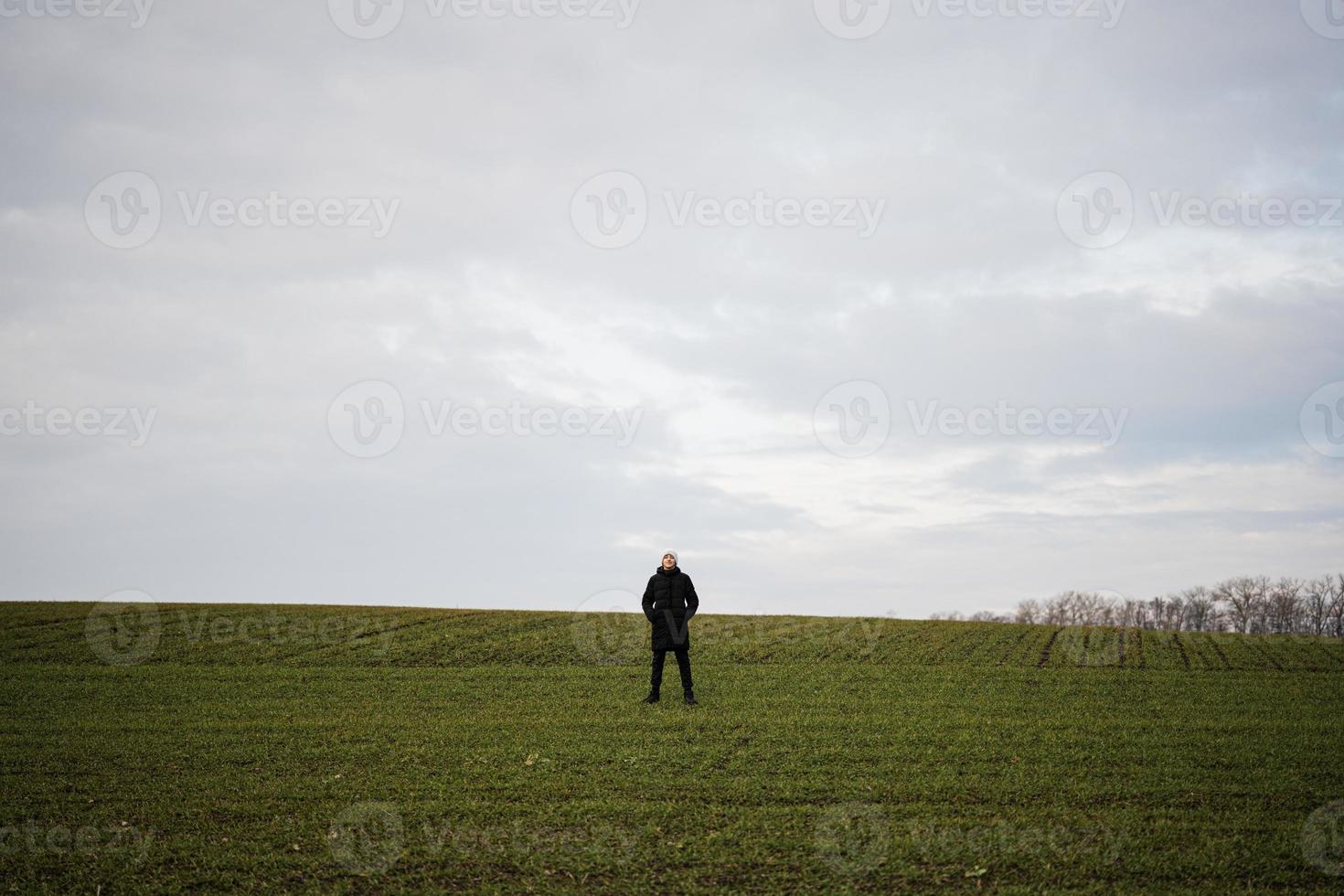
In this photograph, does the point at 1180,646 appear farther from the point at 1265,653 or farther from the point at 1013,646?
the point at 1013,646

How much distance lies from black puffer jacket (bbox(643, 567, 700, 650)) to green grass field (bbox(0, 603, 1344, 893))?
1.49m

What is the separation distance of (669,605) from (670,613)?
17 centimetres

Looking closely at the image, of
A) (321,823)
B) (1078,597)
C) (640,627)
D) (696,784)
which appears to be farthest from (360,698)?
(1078,597)

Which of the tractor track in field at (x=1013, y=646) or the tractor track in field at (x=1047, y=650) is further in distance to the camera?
the tractor track in field at (x=1013, y=646)

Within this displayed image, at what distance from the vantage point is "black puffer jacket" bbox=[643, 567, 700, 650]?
58.7ft

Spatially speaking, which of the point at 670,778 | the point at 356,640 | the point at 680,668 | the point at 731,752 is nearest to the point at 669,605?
the point at 680,668

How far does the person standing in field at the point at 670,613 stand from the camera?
1789 centimetres

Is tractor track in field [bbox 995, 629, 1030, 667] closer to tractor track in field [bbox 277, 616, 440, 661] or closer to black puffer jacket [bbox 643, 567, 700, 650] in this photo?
black puffer jacket [bbox 643, 567, 700, 650]

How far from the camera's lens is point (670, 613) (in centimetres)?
1803

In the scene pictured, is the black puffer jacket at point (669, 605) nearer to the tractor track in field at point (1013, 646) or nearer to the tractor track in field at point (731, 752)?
the tractor track in field at point (731, 752)

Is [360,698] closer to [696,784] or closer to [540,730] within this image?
[540,730]

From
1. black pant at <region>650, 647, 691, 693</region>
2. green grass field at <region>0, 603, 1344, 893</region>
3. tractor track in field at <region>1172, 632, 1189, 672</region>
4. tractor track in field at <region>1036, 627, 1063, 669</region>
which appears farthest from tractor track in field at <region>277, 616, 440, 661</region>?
tractor track in field at <region>1172, 632, 1189, 672</region>

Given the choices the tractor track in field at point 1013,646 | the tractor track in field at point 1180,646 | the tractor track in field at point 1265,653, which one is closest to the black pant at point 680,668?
the tractor track in field at point 1013,646

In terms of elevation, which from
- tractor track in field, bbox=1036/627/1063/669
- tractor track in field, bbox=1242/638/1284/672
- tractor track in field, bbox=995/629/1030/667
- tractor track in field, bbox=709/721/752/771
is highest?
tractor track in field, bbox=709/721/752/771
